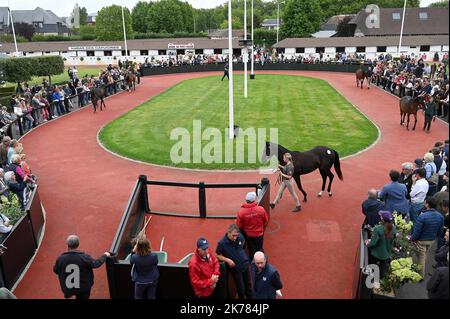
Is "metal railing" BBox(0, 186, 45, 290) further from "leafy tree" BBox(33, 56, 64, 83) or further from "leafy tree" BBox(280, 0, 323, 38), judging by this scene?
"leafy tree" BBox(280, 0, 323, 38)

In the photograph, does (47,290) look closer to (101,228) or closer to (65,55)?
(101,228)

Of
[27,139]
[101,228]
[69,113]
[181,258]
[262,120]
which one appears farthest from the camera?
[69,113]

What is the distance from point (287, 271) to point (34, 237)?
5.62 metres

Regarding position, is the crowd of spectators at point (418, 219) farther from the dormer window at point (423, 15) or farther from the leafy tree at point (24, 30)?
the leafy tree at point (24, 30)

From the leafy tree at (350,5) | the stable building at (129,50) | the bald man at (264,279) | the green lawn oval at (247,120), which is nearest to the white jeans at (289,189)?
the green lawn oval at (247,120)

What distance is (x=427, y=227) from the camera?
699 centimetres

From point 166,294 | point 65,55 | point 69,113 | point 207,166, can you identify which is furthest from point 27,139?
point 65,55

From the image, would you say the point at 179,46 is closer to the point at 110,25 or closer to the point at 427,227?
the point at 110,25

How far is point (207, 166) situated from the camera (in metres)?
13.9

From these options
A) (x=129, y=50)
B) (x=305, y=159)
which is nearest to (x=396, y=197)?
(x=305, y=159)

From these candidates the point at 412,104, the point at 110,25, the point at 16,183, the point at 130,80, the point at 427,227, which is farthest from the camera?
the point at 110,25

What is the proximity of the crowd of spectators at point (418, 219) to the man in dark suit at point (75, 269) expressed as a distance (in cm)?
455

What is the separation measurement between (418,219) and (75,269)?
593cm
